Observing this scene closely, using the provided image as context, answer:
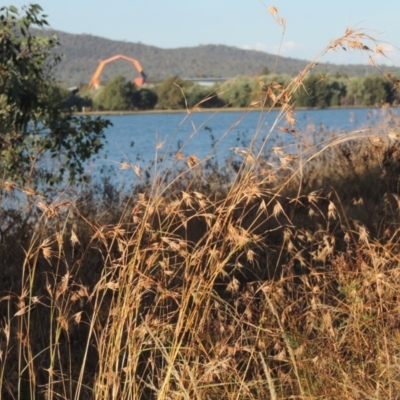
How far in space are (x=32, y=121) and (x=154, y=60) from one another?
95.6 meters

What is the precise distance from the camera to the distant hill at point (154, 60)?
91312 millimetres

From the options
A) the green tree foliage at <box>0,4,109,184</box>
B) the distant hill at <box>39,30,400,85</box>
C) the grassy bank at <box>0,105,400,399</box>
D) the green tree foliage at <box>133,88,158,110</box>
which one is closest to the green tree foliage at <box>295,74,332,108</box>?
the grassy bank at <box>0,105,400,399</box>

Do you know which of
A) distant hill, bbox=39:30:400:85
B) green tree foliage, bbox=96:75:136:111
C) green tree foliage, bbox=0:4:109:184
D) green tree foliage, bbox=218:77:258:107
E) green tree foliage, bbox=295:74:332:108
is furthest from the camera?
distant hill, bbox=39:30:400:85

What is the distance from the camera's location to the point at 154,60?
103 metres

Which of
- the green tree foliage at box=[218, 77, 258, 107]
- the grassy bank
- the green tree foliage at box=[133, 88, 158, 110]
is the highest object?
the green tree foliage at box=[218, 77, 258, 107]

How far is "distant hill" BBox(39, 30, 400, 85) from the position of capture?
9131cm

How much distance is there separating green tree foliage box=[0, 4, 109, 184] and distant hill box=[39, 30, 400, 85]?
7671 centimetres

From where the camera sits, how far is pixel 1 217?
19.4ft

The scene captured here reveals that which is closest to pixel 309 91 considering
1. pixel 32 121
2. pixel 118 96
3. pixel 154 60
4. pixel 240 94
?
pixel 240 94

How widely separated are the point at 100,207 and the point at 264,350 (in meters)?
4.39

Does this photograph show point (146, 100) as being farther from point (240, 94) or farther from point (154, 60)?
point (154, 60)

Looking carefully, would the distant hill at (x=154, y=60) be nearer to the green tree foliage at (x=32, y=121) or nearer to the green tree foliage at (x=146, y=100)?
the green tree foliage at (x=146, y=100)

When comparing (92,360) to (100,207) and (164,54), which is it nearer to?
(100,207)

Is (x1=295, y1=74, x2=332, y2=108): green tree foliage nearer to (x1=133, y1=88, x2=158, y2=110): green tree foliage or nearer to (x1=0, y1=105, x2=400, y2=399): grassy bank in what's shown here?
(x1=0, y1=105, x2=400, y2=399): grassy bank
